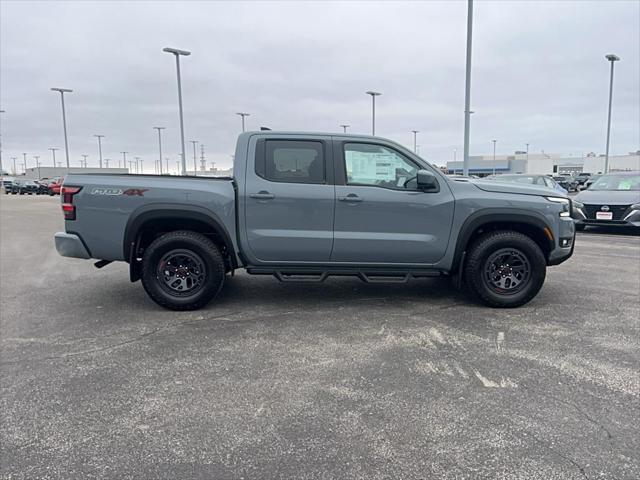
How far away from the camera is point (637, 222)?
11.5 metres

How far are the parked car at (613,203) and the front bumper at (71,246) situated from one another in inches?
444

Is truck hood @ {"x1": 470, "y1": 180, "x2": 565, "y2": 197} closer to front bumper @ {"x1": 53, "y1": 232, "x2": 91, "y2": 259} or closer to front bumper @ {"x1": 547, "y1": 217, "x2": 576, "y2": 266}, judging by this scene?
front bumper @ {"x1": 547, "y1": 217, "x2": 576, "y2": 266}

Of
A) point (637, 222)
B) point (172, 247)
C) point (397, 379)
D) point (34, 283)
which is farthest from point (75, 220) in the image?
point (637, 222)

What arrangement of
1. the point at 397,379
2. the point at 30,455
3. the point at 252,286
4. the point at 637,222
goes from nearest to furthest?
the point at 30,455 → the point at 397,379 → the point at 252,286 → the point at 637,222

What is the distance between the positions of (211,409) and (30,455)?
3.46ft

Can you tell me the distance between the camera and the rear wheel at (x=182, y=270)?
5.21 metres


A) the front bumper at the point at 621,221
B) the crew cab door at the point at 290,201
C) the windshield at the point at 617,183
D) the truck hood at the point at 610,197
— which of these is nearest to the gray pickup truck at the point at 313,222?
the crew cab door at the point at 290,201

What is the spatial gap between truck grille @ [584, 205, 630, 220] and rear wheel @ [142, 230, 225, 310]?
34.8 feet

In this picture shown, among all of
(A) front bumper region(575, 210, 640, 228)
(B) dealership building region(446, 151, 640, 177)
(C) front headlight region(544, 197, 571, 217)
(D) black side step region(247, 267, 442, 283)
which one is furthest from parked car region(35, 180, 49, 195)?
(B) dealership building region(446, 151, 640, 177)

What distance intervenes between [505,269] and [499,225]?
20.3 inches

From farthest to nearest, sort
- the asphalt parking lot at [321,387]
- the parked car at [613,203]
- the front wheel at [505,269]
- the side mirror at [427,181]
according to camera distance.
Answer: the parked car at [613,203] < the front wheel at [505,269] < the side mirror at [427,181] < the asphalt parking lot at [321,387]

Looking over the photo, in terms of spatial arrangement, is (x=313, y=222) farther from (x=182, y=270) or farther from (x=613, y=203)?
(x=613, y=203)

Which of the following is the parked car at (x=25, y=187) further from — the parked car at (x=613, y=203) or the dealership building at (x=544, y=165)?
the dealership building at (x=544, y=165)

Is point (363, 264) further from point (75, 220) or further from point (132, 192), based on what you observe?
point (75, 220)
